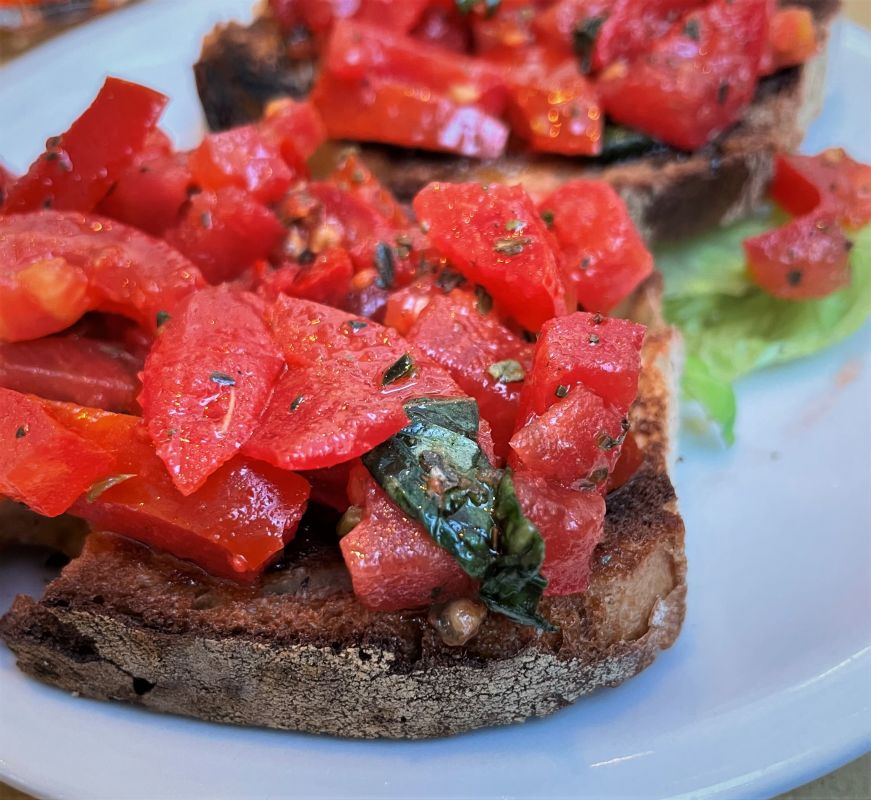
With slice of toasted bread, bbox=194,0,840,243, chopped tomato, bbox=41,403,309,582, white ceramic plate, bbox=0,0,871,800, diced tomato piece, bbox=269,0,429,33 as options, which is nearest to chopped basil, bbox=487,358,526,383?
chopped tomato, bbox=41,403,309,582

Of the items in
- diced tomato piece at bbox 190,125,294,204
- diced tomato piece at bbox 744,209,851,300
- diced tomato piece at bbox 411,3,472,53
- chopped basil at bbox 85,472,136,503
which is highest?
diced tomato piece at bbox 190,125,294,204

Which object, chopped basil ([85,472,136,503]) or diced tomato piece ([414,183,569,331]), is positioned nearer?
chopped basil ([85,472,136,503])

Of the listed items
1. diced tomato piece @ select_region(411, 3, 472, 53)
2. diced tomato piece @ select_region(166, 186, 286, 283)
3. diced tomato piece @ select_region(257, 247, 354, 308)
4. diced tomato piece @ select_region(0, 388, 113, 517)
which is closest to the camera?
diced tomato piece @ select_region(0, 388, 113, 517)

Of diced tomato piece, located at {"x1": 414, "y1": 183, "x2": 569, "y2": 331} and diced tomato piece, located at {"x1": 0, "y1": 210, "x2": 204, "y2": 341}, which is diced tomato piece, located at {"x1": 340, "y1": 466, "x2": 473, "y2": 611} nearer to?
diced tomato piece, located at {"x1": 414, "y1": 183, "x2": 569, "y2": 331}

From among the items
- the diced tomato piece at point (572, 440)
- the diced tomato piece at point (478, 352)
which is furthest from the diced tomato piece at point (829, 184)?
the diced tomato piece at point (572, 440)

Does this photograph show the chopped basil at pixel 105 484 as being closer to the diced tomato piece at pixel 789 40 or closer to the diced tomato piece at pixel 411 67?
the diced tomato piece at pixel 411 67

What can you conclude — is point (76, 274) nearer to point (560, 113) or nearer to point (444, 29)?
point (560, 113)
